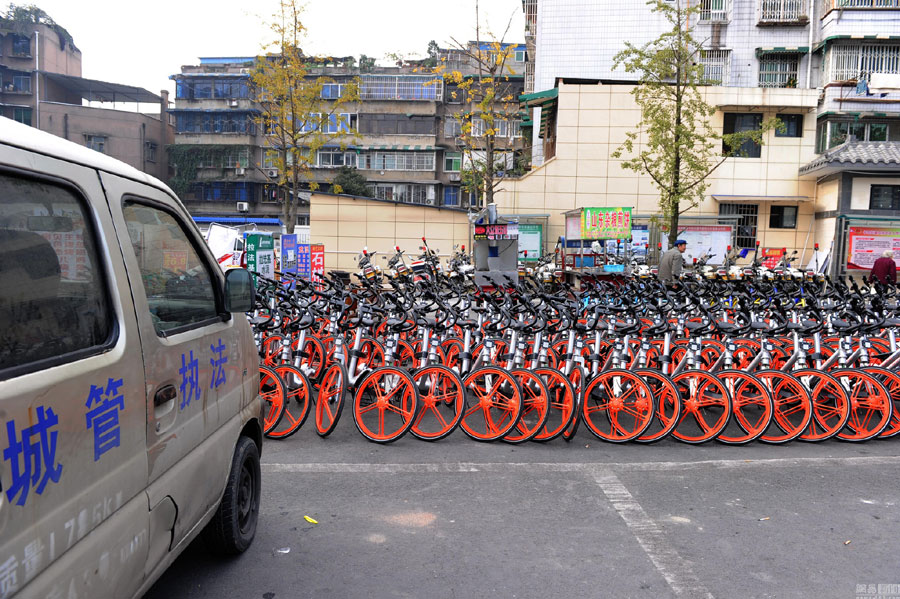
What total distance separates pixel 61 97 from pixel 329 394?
44.1 m

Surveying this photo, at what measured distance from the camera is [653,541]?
3816mm

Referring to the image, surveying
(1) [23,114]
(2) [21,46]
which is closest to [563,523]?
(1) [23,114]

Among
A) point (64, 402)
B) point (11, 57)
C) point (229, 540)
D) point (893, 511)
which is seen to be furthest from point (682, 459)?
point (11, 57)

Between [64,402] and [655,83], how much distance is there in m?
18.6

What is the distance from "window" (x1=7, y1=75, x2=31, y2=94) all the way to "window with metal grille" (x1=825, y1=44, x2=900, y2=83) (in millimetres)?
40579

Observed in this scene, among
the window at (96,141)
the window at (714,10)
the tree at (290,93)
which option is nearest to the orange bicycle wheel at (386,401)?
the tree at (290,93)

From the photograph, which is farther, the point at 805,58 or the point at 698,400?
the point at 805,58

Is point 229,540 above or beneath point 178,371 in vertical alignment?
beneath

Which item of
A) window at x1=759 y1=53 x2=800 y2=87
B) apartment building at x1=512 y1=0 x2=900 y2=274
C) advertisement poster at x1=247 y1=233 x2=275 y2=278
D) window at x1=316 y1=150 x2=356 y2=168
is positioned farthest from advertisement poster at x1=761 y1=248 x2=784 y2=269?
window at x1=316 y1=150 x2=356 y2=168

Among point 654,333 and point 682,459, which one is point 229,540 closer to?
point 682,459

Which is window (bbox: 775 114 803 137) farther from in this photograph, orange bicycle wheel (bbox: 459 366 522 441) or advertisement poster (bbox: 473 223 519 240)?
orange bicycle wheel (bbox: 459 366 522 441)

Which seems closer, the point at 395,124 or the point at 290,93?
the point at 290,93

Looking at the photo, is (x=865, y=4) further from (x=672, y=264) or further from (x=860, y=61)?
(x=672, y=264)

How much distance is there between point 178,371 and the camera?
2.60 m
